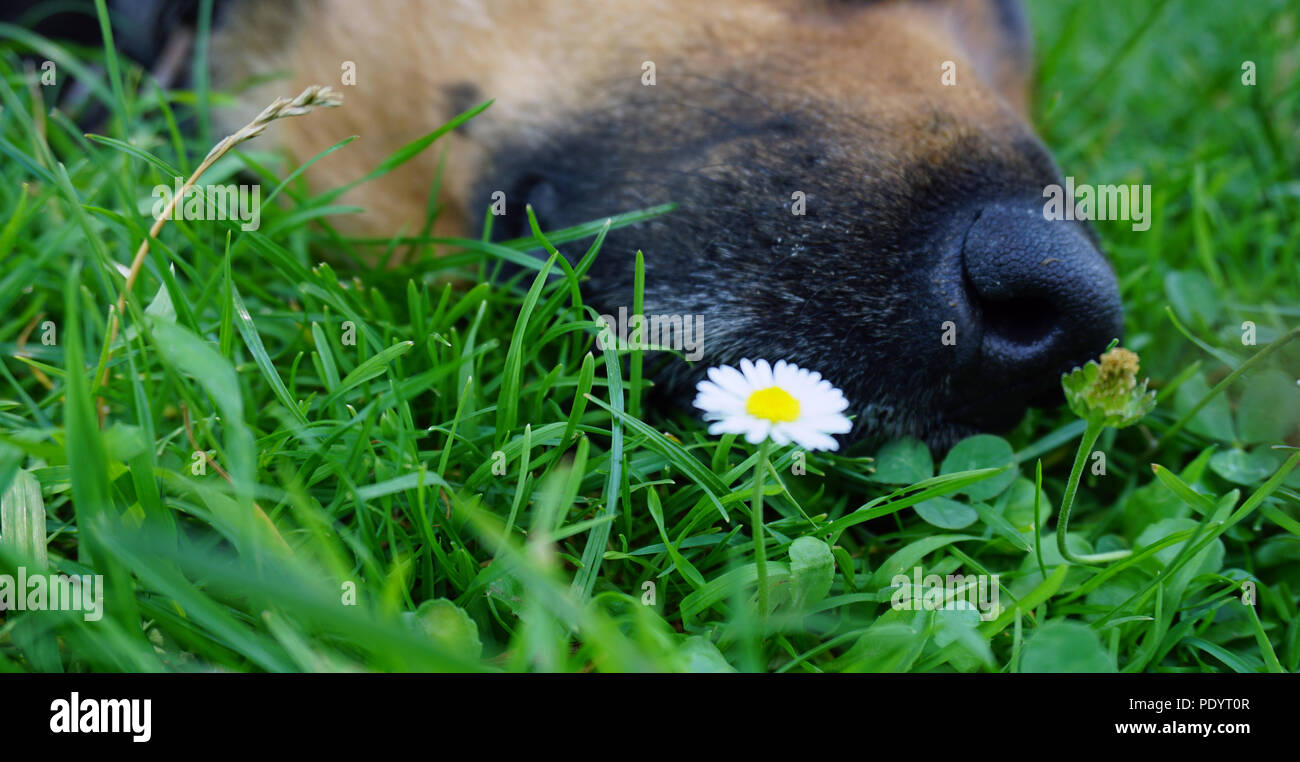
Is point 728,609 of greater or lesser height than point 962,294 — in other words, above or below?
below

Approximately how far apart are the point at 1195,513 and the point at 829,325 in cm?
63

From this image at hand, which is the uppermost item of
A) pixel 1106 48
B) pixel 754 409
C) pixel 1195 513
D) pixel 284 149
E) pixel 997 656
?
pixel 1106 48

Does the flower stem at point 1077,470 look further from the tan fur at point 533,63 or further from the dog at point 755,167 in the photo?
the tan fur at point 533,63

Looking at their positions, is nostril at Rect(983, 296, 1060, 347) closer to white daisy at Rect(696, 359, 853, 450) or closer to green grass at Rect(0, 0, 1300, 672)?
green grass at Rect(0, 0, 1300, 672)

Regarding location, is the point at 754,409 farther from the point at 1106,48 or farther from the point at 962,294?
the point at 1106,48

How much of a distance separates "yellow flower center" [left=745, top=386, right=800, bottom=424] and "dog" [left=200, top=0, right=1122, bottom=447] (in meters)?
0.33

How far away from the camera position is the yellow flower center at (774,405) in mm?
1154

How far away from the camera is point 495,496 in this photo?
4.29ft

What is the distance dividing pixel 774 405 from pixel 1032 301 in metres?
0.56

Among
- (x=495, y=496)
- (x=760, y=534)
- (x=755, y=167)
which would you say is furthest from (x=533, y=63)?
(x=760, y=534)

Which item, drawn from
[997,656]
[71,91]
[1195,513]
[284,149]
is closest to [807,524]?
[997,656]

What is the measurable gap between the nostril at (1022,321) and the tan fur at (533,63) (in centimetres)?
43

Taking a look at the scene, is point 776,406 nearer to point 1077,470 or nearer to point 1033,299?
point 1077,470

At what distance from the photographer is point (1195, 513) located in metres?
1.44
